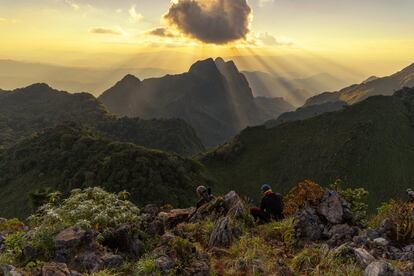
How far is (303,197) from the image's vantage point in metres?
15.0

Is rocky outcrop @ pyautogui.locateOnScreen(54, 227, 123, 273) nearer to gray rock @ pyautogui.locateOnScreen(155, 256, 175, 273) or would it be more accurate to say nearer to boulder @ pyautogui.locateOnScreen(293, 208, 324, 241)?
gray rock @ pyautogui.locateOnScreen(155, 256, 175, 273)

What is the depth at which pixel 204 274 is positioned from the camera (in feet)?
33.7

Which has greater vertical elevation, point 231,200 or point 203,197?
point 231,200

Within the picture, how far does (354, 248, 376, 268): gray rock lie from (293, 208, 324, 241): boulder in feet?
9.30

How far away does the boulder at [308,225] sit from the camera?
45.0ft

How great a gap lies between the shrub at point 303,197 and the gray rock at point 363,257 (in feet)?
13.3

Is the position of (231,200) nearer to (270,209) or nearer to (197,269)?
(270,209)

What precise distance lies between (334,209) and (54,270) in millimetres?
10000

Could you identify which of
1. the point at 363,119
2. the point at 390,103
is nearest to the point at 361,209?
the point at 363,119

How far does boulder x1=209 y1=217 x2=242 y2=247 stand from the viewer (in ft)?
42.5

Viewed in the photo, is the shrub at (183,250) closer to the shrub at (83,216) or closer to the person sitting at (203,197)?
the shrub at (83,216)

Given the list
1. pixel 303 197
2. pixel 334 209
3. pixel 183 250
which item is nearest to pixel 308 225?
pixel 334 209

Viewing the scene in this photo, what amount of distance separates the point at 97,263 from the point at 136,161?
90.8m

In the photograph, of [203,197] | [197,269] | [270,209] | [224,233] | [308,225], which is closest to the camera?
[197,269]
